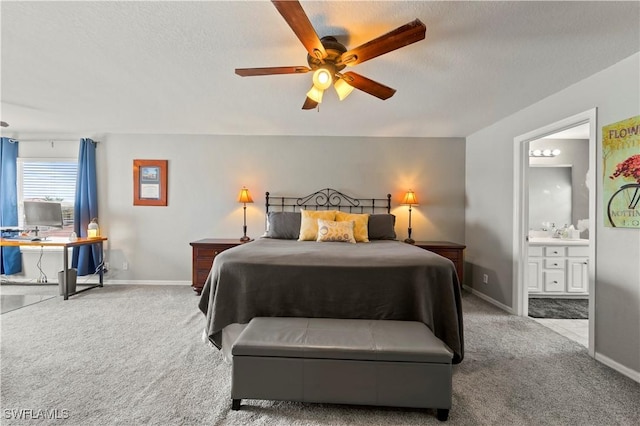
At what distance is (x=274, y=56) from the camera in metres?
2.11

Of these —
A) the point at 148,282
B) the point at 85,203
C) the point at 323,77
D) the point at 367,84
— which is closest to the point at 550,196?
the point at 367,84

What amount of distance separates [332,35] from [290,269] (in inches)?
65.9

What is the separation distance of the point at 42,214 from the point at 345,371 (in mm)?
4919

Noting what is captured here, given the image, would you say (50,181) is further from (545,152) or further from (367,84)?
(545,152)

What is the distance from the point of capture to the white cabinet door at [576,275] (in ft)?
12.3

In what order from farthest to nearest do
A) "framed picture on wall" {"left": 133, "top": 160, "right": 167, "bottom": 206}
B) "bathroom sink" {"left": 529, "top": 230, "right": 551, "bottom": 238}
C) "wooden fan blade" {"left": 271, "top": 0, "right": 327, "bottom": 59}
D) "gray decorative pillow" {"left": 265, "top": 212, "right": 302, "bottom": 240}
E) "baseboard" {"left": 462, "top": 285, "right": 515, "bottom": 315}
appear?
"framed picture on wall" {"left": 133, "top": 160, "right": 167, "bottom": 206}
"bathroom sink" {"left": 529, "top": 230, "right": 551, "bottom": 238}
"gray decorative pillow" {"left": 265, "top": 212, "right": 302, "bottom": 240}
"baseboard" {"left": 462, "top": 285, "right": 515, "bottom": 315}
"wooden fan blade" {"left": 271, "top": 0, "right": 327, "bottom": 59}

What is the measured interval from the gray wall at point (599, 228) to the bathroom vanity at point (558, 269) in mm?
698

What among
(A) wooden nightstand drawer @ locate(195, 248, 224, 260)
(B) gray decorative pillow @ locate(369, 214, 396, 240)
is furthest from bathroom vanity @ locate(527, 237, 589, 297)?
(A) wooden nightstand drawer @ locate(195, 248, 224, 260)

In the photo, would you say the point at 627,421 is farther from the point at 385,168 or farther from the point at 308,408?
the point at 385,168

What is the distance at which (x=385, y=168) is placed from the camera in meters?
4.31

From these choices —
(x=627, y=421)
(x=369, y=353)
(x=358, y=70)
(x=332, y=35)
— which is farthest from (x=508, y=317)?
(x=332, y=35)

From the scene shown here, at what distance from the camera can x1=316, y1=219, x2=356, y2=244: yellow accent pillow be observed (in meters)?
3.30

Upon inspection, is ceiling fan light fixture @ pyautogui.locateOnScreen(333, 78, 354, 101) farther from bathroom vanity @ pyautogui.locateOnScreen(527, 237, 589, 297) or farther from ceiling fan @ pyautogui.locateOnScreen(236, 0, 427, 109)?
bathroom vanity @ pyautogui.locateOnScreen(527, 237, 589, 297)

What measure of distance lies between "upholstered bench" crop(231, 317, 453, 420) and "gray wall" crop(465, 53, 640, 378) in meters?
1.65
